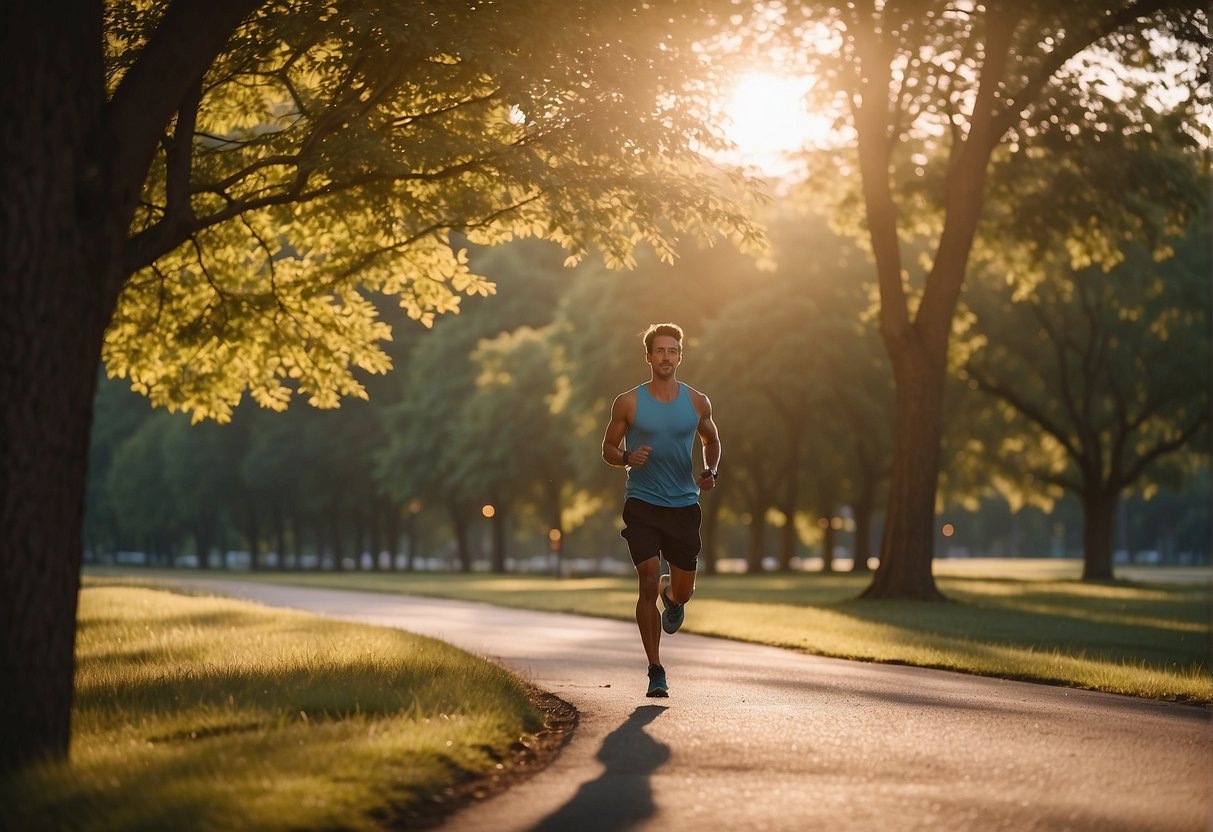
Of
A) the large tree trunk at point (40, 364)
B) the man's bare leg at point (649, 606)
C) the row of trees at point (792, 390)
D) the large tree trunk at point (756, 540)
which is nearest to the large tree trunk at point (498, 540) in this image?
the row of trees at point (792, 390)

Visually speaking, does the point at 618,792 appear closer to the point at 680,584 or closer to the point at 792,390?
the point at 680,584

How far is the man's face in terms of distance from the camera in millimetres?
9009

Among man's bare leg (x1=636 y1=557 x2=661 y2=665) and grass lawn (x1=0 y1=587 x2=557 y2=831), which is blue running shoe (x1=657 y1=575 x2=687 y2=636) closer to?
man's bare leg (x1=636 y1=557 x2=661 y2=665)

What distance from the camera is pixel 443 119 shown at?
42.3 feet

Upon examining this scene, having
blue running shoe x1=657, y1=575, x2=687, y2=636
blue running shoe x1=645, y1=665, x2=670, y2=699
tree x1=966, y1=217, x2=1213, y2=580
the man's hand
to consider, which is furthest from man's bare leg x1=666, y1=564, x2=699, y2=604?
tree x1=966, y1=217, x2=1213, y2=580

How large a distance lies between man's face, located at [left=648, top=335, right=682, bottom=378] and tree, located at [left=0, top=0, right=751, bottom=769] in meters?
3.01

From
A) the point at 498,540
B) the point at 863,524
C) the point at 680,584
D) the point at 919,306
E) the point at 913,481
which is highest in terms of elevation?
the point at 919,306

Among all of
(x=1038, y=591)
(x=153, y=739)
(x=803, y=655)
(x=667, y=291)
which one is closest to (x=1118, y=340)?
(x=1038, y=591)

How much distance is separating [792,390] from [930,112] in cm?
1534

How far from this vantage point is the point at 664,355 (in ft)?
29.6

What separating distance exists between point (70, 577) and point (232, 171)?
7.97 metres

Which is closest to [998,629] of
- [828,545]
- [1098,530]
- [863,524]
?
[1098,530]

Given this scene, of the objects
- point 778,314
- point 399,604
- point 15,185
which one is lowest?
point 399,604

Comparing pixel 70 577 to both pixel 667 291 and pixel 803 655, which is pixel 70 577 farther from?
pixel 667 291
